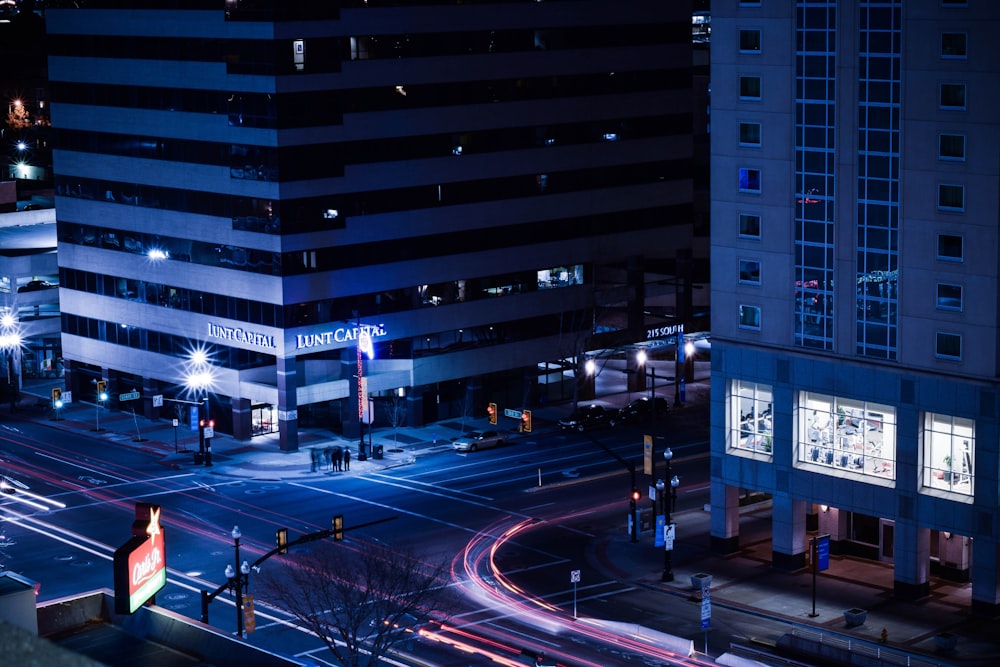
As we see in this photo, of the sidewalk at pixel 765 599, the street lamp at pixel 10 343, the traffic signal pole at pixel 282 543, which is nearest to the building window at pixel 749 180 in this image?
the sidewalk at pixel 765 599

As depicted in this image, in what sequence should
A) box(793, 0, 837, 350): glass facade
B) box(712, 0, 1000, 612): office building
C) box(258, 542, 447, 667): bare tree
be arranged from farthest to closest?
box(793, 0, 837, 350): glass facade → box(712, 0, 1000, 612): office building → box(258, 542, 447, 667): bare tree

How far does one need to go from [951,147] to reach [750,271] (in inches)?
518

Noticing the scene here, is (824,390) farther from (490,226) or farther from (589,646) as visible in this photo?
(490,226)

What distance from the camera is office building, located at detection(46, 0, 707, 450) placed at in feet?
341

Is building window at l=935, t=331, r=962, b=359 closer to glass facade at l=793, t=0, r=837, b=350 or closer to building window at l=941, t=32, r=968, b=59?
glass facade at l=793, t=0, r=837, b=350

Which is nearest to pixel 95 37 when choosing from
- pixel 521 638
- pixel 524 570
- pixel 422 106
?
pixel 422 106

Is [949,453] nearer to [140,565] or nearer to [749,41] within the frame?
[749,41]

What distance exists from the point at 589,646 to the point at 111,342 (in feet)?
212

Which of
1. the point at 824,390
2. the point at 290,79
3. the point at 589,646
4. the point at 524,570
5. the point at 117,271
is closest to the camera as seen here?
the point at 589,646

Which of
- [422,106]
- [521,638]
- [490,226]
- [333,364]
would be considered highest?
[422,106]

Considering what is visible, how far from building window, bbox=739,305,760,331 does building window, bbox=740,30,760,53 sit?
526 inches

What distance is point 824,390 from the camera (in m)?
73.9

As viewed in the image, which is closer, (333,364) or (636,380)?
(333,364)

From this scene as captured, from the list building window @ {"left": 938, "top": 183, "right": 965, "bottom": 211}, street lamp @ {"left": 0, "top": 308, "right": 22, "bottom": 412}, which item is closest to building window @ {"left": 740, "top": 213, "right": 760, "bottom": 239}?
building window @ {"left": 938, "top": 183, "right": 965, "bottom": 211}
